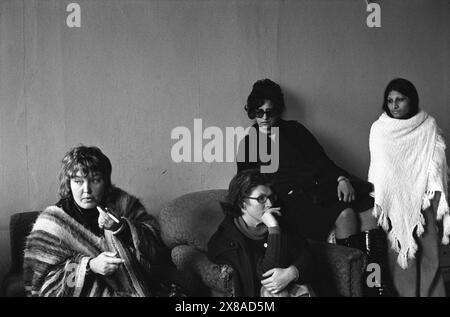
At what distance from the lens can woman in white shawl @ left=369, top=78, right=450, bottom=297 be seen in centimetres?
269

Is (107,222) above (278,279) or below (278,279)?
above

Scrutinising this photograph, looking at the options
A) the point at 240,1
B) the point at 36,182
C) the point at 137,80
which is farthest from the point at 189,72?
the point at 36,182

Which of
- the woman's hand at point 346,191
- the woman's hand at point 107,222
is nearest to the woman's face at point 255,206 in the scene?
the woman's hand at point 107,222

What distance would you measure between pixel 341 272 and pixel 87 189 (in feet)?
3.32

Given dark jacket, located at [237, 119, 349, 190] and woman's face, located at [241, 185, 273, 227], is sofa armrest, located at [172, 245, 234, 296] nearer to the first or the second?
woman's face, located at [241, 185, 273, 227]

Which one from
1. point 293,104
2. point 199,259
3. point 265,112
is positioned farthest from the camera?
point 293,104

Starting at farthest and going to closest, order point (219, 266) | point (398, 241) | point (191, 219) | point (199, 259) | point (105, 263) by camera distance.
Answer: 1. point (398, 241)
2. point (191, 219)
3. point (199, 259)
4. point (219, 266)
5. point (105, 263)

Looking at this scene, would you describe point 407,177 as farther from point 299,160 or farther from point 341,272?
point 341,272

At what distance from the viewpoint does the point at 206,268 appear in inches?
85.9

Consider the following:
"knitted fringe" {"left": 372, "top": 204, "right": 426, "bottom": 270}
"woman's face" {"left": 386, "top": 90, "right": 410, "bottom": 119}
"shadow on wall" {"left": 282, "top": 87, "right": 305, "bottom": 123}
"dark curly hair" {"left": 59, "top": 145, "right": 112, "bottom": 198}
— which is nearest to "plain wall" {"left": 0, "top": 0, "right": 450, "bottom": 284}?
"shadow on wall" {"left": 282, "top": 87, "right": 305, "bottom": 123}

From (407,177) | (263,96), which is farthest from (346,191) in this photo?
(263,96)

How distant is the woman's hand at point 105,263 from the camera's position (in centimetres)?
201

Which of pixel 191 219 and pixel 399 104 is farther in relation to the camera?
pixel 399 104

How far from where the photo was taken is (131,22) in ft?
9.50
